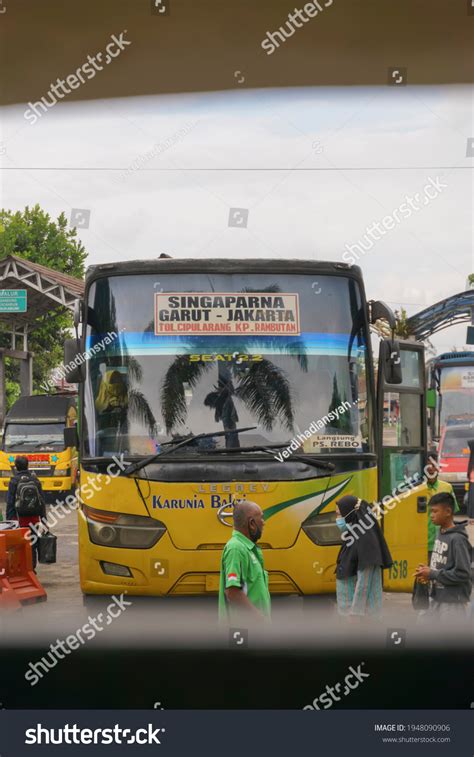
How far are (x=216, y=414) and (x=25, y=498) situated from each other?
498cm

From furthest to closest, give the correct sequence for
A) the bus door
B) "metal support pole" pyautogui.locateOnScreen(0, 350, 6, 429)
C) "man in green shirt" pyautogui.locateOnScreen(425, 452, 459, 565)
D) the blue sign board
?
→ "metal support pole" pyautogui.locateOnScreen(0, 350, 6, 429) → the blue sign board → "man in green shirt" pyautogui.locateOnScreen(425, 452, 459, 565) → the bus door

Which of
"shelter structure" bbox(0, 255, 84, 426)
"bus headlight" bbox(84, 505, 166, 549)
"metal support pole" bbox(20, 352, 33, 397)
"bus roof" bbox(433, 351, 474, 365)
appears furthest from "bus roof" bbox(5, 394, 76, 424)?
"bus headlight" bbox(84, 505, 166, 549)

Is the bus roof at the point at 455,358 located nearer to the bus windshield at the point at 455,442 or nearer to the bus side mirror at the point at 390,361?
the bus windshield at the point at 455,442

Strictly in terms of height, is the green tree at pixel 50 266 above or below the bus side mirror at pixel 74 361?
above

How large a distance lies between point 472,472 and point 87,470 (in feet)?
24.9

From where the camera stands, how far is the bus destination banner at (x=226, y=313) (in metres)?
7.97

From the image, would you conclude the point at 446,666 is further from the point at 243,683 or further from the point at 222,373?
the point at 222,373

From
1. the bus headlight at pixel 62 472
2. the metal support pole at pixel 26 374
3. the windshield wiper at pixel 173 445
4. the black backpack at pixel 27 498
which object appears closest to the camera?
the windshield wiper at pixel 173 445

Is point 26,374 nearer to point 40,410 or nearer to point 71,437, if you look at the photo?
point 40,410

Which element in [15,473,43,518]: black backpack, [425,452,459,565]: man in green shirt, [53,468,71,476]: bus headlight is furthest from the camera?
[53,468,71,476]: bus headlight

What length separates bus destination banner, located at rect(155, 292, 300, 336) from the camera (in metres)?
7.97

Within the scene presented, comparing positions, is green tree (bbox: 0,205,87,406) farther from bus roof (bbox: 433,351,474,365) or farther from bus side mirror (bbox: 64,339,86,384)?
bus side mirror (bbox: 64,339,86,384)

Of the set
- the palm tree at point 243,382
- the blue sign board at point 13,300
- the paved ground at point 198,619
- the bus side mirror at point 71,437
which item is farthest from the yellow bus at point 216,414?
the blue sign board at point 13,300

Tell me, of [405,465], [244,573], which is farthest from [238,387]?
[244,573]
